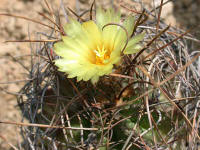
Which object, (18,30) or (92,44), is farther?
(18,30)

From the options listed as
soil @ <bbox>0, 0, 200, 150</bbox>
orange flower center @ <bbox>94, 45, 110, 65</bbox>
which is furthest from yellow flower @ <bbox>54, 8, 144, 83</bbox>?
soil @ <bbox>0, 0, 200, 150</bbox>

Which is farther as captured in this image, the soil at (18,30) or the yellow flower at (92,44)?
the soil at (18,30)

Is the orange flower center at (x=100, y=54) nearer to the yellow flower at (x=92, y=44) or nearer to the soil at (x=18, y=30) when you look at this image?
the yellow flower at (x=92, y=44)

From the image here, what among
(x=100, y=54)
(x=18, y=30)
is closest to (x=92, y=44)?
(x=100, y=54)

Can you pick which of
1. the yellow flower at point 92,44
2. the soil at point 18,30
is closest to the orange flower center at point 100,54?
the yellow flower at point 92,44

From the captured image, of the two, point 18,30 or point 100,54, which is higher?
point 18,30

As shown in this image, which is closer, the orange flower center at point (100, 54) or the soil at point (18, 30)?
the orange flower center at point (100, 54)

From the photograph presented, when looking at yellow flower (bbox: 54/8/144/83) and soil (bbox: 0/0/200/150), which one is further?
soil (bbox: 0/0/200/150)

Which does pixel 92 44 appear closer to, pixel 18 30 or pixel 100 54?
pixel 100 54

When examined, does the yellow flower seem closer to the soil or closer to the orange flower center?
the orange flower center
